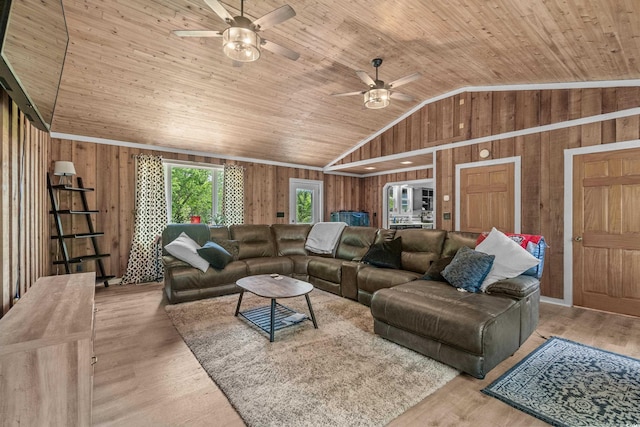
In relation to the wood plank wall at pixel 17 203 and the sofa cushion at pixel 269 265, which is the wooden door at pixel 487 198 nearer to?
the sofa cushion at pixel 269 265

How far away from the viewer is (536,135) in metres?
4.12

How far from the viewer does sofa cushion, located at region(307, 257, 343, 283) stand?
4.15 metres

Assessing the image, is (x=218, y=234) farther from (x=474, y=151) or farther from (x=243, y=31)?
(x=474, y=151)

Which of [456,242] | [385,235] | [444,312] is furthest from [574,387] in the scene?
[385,235]

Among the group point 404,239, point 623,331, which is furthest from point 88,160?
point 623,331

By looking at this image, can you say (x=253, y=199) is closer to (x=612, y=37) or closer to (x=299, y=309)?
(x=299, y=309)

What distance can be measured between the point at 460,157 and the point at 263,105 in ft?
11.0

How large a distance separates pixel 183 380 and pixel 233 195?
4367 millimetres

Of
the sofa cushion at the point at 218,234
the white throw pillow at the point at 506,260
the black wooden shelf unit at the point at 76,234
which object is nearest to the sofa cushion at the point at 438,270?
the white throw pillow at the point at 506,260

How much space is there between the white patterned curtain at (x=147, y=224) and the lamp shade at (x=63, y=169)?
3.06ft

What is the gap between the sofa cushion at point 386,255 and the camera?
3729 millimetres

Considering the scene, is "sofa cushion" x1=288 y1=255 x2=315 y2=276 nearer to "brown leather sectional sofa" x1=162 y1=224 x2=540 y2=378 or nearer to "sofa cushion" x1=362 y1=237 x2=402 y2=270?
"brown leather sectional sofa" x1=162 y1=224 x2=540 y2=378

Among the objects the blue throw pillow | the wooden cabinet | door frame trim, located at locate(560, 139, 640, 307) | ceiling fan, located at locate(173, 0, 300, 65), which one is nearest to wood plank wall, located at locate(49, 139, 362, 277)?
ceiling fan, located at locate(173, 0, 300, 65)

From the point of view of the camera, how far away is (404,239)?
154 inches
